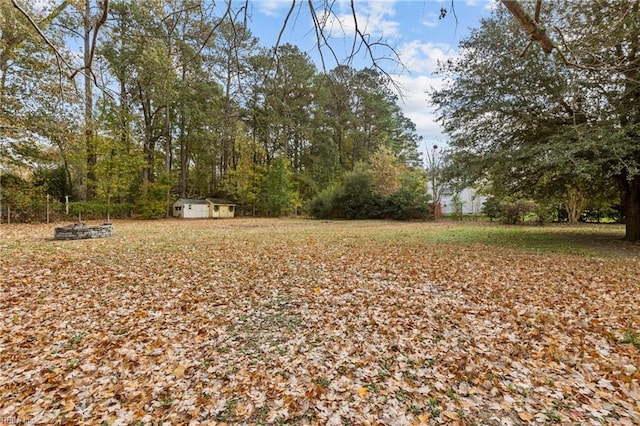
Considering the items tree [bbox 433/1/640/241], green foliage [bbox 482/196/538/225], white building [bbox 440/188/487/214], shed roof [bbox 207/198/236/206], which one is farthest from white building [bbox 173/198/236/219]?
green foliage [bbox 482/196/538/225]

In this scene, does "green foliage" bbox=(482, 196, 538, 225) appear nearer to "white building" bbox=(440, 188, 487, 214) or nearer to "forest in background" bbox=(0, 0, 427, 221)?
"forest in background" bbox=(0, 0, 427, 221)

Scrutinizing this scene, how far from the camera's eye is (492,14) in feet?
28.9

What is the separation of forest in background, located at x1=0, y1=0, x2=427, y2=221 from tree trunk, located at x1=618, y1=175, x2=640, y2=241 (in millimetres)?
7098

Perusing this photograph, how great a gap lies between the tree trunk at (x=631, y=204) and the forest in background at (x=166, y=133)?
710cm

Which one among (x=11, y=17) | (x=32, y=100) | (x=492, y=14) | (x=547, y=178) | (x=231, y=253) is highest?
(x=11, y=17)

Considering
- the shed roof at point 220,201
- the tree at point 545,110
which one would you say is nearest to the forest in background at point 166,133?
the shed roof at point 220,201

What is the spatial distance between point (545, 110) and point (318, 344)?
894cm

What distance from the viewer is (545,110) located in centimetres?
826

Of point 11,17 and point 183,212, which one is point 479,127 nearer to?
point 11,17

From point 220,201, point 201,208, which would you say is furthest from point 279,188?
point 201,208

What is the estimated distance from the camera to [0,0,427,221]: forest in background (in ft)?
24.0

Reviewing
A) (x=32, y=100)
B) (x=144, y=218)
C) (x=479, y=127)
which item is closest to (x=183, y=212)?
(x=144, y=218)

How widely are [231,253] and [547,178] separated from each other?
29.8 feet

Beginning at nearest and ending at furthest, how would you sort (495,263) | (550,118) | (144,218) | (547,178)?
(495,263)
(550,118)
(547,178)
(144,218)
